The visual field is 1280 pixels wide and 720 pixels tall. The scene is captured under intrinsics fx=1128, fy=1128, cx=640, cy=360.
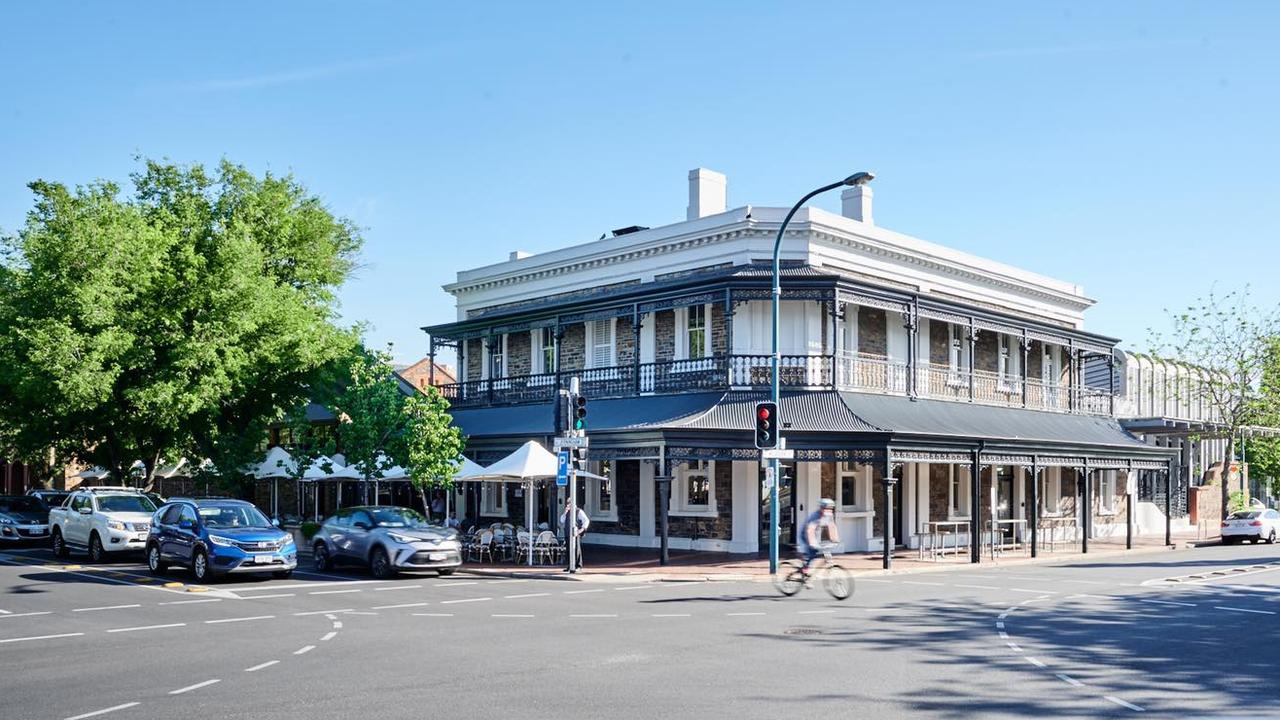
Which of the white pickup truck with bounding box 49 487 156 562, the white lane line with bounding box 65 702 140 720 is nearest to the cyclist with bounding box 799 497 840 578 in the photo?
the white lane line with bounding box 65 702 140 720

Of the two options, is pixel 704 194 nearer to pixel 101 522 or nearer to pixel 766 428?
pixel 766 428

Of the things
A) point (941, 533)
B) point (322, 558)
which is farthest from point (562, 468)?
point (941, 533)

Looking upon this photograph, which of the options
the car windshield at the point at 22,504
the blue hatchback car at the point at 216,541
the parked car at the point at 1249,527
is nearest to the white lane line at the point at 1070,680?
the blue hatchback car at the point at 216,541

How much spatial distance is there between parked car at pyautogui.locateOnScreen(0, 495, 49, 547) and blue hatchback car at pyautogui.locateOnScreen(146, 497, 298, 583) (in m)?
11.5

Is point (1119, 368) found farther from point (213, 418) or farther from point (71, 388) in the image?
point (71, 388)

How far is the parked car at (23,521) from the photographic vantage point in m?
32.6

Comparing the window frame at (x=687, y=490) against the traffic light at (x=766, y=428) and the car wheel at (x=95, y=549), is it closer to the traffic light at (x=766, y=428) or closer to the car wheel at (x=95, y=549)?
the traffic light at (x=766, y=428)

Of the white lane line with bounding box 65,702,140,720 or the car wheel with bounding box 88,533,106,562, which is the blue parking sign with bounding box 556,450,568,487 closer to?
the car wheel with bounding box 88,533,106,562

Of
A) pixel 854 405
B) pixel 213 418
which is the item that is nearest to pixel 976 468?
pixel 854 405

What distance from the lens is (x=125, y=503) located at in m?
27.9

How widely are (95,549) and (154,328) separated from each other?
6.88 meters

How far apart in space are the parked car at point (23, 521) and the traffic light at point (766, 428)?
22284 mm

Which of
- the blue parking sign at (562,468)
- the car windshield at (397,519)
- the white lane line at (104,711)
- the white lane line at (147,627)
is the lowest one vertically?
the white lane line at (147,627)

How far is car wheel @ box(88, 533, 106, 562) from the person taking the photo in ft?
87.7
